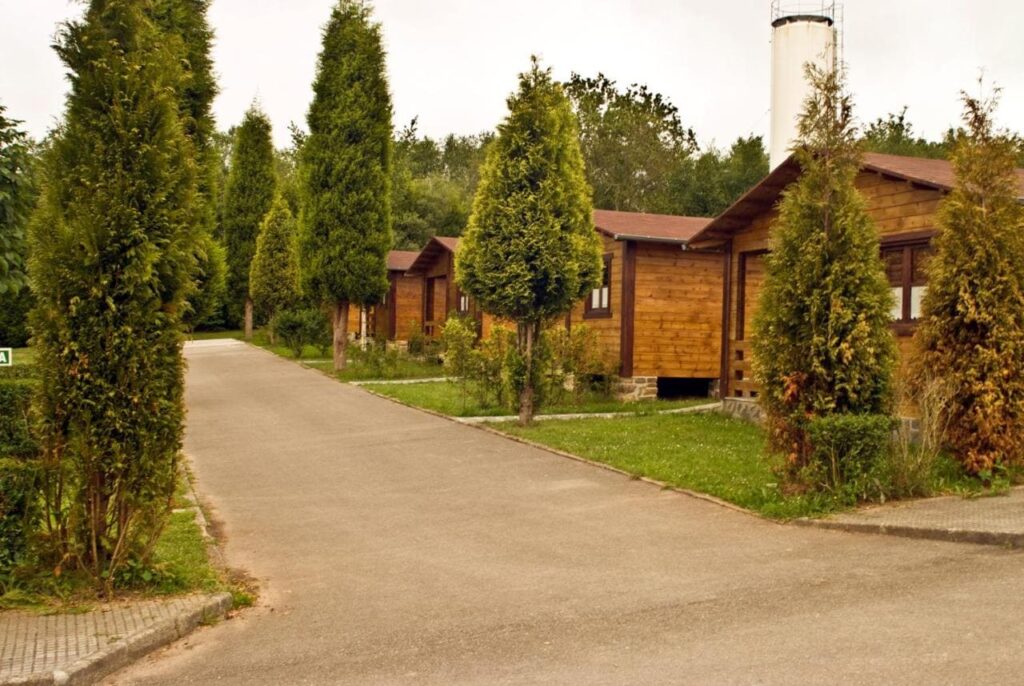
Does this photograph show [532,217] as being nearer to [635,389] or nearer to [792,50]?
[635,389]

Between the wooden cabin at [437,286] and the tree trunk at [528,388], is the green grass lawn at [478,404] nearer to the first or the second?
the tree trunk at [528,388]

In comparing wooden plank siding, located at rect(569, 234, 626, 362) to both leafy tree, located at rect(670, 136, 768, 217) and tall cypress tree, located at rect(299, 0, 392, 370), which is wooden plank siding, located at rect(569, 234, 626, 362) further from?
leafy tree, located at rect(670, 136, 768, 217)

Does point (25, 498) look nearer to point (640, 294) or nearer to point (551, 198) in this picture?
point (551, 198)

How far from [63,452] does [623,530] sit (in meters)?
5.10

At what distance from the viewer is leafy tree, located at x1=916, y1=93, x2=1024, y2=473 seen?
35.7ft

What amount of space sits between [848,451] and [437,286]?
27208 millimetres

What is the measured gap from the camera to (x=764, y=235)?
17703mm

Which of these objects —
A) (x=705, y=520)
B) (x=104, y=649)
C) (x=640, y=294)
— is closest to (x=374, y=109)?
(x=640, y=294)

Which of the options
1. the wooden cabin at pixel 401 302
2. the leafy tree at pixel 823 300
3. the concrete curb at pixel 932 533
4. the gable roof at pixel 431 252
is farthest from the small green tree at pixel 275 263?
the concrete curb at pixel 932 533

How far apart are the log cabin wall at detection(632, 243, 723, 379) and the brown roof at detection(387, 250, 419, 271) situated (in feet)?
57.1

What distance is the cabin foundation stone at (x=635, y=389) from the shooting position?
21.7 m

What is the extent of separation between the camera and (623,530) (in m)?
9.65

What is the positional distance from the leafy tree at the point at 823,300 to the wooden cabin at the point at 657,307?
10254 mm

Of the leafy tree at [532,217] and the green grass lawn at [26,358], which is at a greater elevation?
the leafy tree at [532,217]
